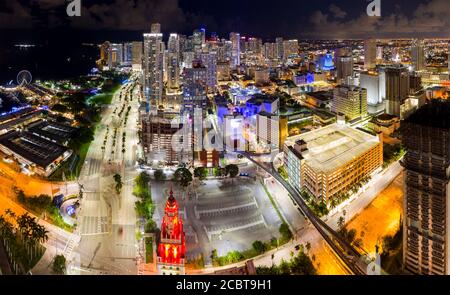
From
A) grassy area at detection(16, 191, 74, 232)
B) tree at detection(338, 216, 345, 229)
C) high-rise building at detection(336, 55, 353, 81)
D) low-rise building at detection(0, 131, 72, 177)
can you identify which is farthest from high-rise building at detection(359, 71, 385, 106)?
grassy area at detection(16, 191, 74, 232)

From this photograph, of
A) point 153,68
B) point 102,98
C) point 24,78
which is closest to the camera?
point 153,68

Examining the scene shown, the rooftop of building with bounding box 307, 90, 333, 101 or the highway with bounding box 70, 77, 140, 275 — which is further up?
the rooftop of building with bounding box 307, 90, 333, 101

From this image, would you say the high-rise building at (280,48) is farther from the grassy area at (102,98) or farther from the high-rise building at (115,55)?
the grassy area at (102,98)

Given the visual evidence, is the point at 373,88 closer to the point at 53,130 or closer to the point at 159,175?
the point at 159,175

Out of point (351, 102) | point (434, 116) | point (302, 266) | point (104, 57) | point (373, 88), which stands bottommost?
point (302, 266)

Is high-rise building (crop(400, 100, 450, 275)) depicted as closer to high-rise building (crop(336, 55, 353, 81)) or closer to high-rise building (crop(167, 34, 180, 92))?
high-rise building (crop(167, 34, 180, 92))

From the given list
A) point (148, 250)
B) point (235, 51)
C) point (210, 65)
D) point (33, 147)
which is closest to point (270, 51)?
point (235, 51)
